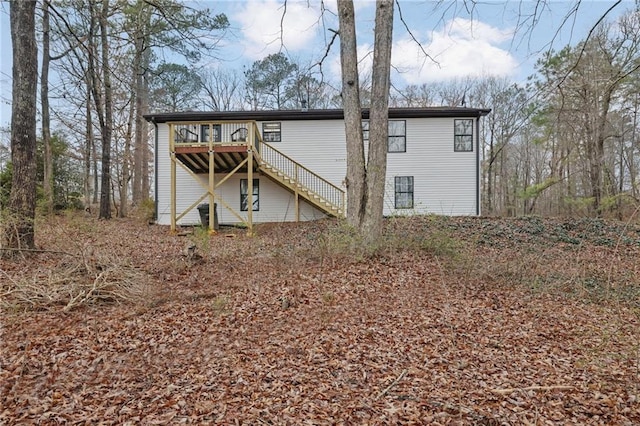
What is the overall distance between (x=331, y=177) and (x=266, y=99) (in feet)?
40.6

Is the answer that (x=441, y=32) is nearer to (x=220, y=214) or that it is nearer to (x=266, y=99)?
(x=220, y=214)

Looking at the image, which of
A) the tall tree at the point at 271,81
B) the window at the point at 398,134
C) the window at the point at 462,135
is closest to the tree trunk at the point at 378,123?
the window at the point at 398,134

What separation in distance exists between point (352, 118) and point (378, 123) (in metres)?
0.65

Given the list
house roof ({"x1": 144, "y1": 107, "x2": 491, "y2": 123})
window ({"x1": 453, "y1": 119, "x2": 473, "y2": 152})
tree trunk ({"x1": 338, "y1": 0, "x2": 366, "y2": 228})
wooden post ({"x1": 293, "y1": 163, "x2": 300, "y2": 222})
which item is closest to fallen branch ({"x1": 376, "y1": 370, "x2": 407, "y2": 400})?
tree trunk ({"x1": 338, "y1": 0, "x2": 366, "y2": 228})

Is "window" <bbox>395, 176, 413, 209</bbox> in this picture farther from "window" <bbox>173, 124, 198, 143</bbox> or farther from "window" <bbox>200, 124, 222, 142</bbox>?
"window" <bbox>173, 124, 198, 143</bbox>

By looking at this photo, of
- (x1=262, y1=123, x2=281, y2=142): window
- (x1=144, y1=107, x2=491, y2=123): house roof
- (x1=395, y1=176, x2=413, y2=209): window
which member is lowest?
(x1=395, y1=176, x2=413, y2=209): window

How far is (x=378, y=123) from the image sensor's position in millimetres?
7250

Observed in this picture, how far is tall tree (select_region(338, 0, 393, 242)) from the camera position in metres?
7.13

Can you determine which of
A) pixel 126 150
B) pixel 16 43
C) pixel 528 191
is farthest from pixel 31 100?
pixel 528 191

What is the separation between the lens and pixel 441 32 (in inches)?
287

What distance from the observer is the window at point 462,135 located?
14570mm

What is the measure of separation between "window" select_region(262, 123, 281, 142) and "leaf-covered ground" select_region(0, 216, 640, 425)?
353 inches

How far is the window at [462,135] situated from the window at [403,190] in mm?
2401

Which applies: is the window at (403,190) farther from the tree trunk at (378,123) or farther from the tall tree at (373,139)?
the tree trunk at (378,123)
